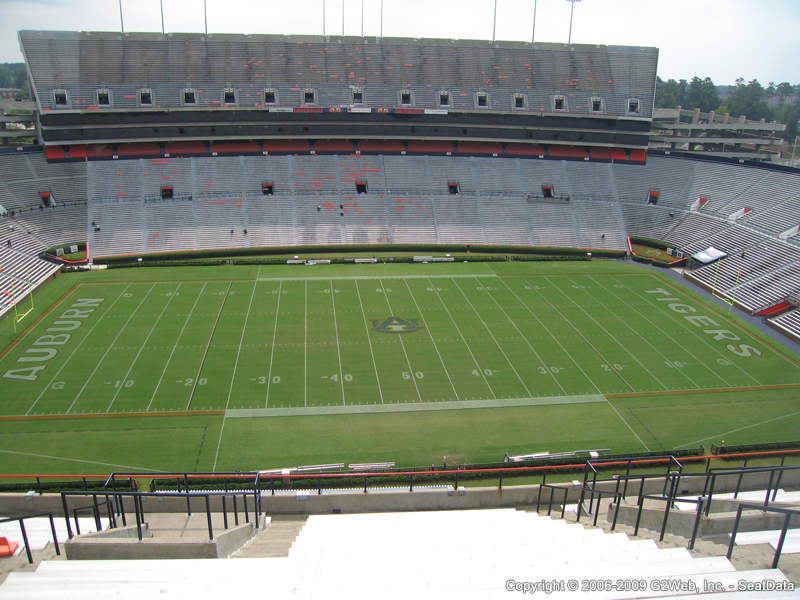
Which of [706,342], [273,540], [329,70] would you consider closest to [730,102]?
[329,70]

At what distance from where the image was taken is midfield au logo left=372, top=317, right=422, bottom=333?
94.6ft

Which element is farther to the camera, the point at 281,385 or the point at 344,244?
the point at 344,244

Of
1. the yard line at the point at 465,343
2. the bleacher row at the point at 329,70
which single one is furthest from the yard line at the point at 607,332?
the bleacher row at the point at 329,70

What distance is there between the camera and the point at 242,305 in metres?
31.5

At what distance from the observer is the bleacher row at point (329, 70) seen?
4562cm

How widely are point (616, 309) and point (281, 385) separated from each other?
18839 mm

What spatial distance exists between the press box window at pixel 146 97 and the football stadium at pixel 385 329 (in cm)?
15

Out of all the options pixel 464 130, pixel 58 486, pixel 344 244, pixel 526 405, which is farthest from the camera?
pixel 464 130

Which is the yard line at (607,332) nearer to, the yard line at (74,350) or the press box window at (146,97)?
the yard line at (74,350)

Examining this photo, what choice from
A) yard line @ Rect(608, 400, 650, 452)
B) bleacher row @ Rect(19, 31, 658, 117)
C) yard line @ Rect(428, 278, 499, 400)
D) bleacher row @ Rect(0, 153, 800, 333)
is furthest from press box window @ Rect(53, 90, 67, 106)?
yard line @ Rect(608, 400, 650, 452)

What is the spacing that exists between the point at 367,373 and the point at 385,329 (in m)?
4.52

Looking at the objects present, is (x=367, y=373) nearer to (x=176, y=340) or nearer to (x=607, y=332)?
(x=176, y=340)

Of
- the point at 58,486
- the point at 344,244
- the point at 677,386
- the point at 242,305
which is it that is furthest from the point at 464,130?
the point at 58,486

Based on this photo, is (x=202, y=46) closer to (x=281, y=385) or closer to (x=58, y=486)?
(x=281, y=385)
